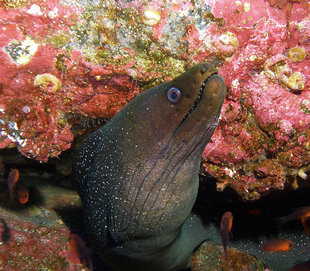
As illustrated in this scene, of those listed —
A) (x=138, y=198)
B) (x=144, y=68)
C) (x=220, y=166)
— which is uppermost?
(x=144, y=68)

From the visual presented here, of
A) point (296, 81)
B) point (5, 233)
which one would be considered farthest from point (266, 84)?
point (5, 233)

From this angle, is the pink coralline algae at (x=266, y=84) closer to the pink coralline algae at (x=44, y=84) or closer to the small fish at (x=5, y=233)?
the pink coralline algae at (x=44, y=84)

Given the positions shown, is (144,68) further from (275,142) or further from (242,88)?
(275,142)

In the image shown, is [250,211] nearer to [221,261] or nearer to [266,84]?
[221,261]

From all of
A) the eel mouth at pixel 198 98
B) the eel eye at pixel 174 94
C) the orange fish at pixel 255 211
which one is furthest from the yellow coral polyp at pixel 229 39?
the orange fish at pixel 255 211

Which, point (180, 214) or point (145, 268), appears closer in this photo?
point (180, 214)

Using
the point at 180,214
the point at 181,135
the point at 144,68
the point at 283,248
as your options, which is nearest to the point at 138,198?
the point at 180,214
